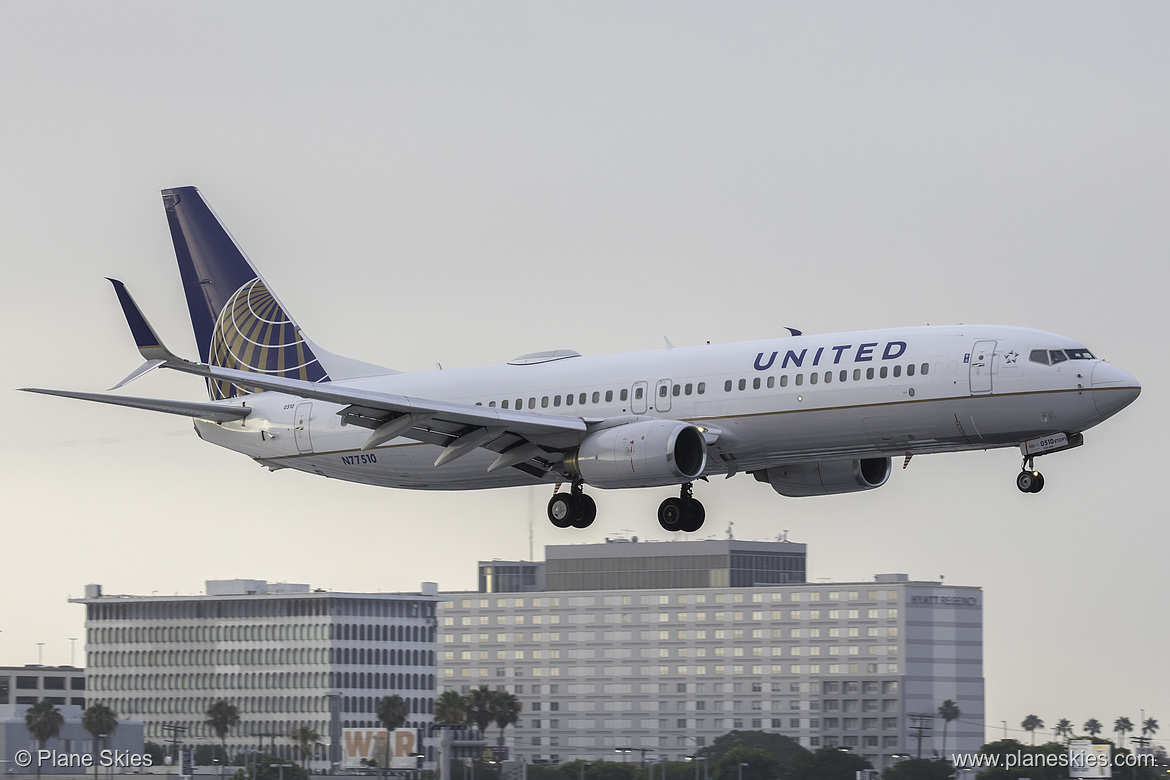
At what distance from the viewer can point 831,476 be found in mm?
56625

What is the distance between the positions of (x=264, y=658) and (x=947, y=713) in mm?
64187

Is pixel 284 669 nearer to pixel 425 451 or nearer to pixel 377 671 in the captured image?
pixel 377 671

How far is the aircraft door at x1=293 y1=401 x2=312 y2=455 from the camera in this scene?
199 ft

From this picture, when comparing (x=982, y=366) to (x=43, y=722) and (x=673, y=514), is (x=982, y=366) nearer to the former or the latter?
(x=673, y=514)

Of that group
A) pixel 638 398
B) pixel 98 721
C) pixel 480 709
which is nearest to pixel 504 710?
pixel 480 709

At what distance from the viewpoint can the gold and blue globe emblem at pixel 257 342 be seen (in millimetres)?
65250

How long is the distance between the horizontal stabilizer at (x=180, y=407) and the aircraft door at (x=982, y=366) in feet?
86.2

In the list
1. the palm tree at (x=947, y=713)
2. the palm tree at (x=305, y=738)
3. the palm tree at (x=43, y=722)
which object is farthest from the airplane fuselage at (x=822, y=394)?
the palm tree at (x=947, y=713)

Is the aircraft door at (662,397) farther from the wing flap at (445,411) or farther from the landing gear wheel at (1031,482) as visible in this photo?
the landing gear wheel at (1031,482)

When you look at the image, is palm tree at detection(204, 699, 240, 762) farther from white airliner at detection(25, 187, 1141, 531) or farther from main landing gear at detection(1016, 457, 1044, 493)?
main landing gear at detection(1016, 457, 1044, 493)

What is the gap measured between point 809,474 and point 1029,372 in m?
10.5

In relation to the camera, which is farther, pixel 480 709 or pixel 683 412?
pixel 480 709

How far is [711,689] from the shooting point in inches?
6250

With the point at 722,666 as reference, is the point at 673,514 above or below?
above
